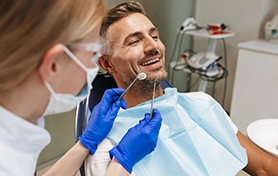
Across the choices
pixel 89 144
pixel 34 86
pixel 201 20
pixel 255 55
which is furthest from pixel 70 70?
pixel 201 20

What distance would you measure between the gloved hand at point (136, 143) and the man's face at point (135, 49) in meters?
0.30

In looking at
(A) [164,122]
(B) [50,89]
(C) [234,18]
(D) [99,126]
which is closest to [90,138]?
(D) [99,126]

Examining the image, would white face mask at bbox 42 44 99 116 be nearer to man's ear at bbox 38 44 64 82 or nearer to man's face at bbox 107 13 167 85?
man's ear at bbox 38 44 64 82

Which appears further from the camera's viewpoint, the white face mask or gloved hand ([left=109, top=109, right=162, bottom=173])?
gloved hand ([left=109, top=109, right=162, bottom=173])

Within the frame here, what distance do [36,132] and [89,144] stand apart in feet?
1.53

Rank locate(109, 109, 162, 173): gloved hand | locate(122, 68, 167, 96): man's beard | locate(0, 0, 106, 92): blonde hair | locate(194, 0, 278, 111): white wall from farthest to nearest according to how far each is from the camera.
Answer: locate(194, 0, 278, 111): white wall, locate(122, 68, 167, 96): man's beard, locate(109, 109, 162, 173): gloved hand, locate(0, 0, 106, 92): blonde hair

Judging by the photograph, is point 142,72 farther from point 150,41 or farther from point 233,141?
point 233,141

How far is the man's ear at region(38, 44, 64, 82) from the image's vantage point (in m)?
0.56

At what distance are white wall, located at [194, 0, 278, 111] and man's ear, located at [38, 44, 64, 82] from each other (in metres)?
2.48

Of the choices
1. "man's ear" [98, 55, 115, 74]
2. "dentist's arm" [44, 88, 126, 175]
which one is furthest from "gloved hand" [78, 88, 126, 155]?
"man's ear" [98, 55, 115, 74]

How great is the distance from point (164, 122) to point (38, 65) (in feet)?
2.45

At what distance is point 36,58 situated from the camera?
556mm

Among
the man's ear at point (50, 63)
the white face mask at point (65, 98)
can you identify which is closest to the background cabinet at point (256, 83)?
the white face mask at point (65, 98)

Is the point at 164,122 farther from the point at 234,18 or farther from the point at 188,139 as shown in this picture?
the point at 234,18
